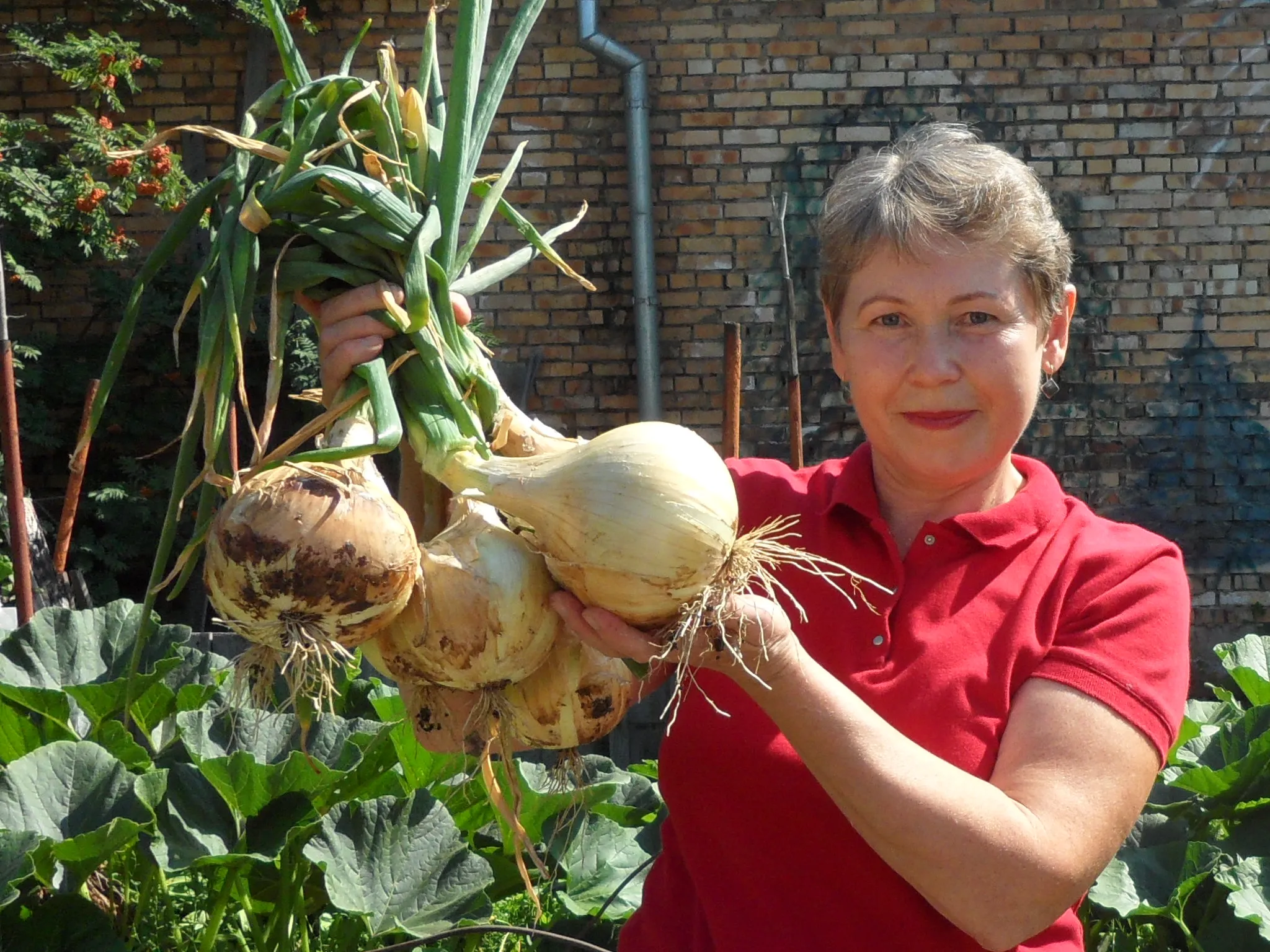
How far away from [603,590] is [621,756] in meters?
3.09

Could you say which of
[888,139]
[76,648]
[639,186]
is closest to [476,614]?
[76,648]

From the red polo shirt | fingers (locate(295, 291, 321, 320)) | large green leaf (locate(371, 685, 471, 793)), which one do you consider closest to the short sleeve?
the red polo shirt

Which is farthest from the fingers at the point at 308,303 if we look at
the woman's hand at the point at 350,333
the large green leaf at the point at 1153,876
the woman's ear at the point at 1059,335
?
the large green leaf at the point at 1153,876

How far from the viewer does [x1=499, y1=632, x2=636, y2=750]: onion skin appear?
120cm

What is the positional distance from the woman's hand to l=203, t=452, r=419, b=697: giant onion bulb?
0.10 m

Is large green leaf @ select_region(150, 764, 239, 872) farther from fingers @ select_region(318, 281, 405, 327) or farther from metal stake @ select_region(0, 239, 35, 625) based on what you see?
fingers @ select_region(318, 281, 405, 327)

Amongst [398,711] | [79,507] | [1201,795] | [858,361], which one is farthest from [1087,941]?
[79,507]

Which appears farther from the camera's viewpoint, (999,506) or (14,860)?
(14,860)

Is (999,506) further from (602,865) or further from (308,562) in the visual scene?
(602,865)

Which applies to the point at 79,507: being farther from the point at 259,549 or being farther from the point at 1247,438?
the point at 1247,438

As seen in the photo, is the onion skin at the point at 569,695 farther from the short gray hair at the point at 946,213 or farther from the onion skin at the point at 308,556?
the short gray hair at the point at 946,213

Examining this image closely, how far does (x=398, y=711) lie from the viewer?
2654 mm

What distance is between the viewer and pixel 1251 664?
2885 millimetres

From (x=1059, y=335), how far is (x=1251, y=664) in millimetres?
1858
